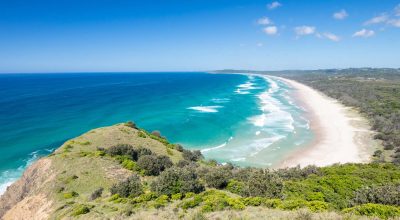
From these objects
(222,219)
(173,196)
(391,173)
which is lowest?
(391,173)

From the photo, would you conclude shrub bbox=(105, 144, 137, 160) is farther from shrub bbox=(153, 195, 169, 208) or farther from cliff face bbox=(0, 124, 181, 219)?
shrub bbox=(153, 195, 169, 208)

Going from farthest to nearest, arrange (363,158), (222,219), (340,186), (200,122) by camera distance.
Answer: (200,122)
(363,158)
(340,186)
(222,219)

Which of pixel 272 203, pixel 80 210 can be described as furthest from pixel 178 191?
pixel 272 203

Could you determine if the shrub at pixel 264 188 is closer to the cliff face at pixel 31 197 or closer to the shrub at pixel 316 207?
the shrub at pixel 316 207

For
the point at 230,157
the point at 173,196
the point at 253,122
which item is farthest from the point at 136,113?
the point at 173,196

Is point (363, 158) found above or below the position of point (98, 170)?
below

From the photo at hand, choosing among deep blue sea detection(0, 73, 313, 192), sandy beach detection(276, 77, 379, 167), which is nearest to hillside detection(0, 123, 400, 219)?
sandy beach detection(276, 77, 379, 167)

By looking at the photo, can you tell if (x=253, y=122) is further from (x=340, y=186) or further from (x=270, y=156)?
(x=340, y=186)

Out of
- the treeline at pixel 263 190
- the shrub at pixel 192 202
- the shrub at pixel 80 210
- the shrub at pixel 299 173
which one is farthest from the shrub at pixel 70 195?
the shrub at pixel 299 173
